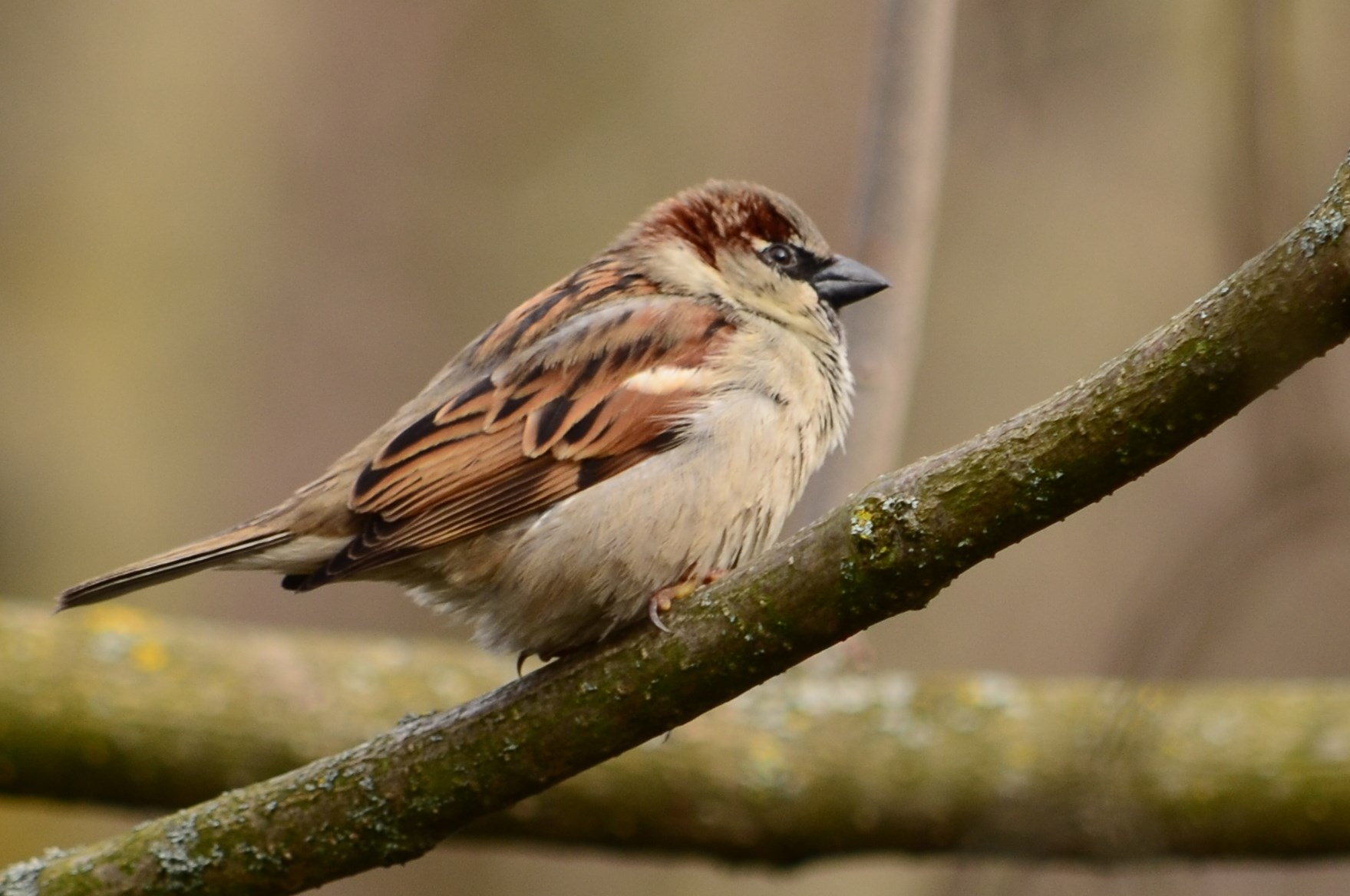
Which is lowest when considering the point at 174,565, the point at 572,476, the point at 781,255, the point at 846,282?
the point at 174,565

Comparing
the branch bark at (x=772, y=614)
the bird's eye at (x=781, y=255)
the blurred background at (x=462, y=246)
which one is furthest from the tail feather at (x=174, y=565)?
the blurred background at (x=462, y=246)

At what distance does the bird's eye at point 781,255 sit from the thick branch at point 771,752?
1.17 metres

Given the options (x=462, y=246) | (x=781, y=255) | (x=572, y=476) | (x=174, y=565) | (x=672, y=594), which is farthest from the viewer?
(x=462, y=246)

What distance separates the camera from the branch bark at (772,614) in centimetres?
216

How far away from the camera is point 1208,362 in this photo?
2191mm

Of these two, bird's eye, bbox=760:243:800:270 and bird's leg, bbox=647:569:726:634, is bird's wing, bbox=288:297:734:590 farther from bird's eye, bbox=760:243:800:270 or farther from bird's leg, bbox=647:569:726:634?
bird's eye, bbox=760:243:800:270

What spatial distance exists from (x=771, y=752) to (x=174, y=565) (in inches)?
65.2

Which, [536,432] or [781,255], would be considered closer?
[536,432]

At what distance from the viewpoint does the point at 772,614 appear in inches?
99.7

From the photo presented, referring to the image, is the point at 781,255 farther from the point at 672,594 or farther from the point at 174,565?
the point at 174,565

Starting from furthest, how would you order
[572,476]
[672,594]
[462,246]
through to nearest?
[462,246] → [572,476] → [672,594]

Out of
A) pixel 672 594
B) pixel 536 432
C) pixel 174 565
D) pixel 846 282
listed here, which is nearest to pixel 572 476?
pixel 536 432

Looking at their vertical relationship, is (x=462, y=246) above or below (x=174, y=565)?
above

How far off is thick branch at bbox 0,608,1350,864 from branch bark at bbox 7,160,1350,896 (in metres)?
1.02
